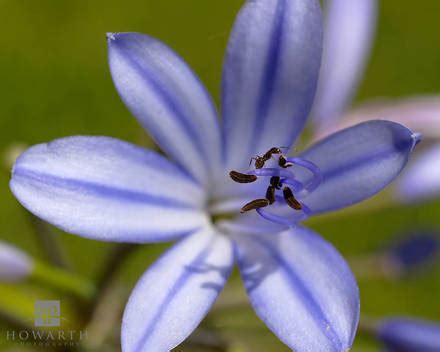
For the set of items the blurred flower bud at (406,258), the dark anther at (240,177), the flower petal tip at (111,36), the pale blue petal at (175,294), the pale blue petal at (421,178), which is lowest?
the blurred flower bud at (406,258)

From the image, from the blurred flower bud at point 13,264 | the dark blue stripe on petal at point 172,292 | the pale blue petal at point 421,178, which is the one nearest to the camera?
the dark blue stripe on petal at point 172,292

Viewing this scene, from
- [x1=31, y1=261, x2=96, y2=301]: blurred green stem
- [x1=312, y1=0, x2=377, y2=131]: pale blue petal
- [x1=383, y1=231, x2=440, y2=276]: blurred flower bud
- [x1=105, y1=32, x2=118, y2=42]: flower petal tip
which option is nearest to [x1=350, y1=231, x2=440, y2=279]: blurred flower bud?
[x1=383, y1=231, x2=440, y2=276]: blurred flower bud

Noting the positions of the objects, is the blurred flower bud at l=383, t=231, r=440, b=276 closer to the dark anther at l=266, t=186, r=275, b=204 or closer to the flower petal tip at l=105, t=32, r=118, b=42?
the dark anther at l=266, t=186, r=275, b=204

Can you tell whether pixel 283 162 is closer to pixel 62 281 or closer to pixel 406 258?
pixel 62 281

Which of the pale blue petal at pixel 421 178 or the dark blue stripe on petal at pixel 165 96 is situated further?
the pale blue petal at pixel 421 178

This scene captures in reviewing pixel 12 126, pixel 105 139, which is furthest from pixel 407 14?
pixel 105 139

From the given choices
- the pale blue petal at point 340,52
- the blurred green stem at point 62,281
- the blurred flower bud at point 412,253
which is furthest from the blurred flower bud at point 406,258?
the blurred green stem at point 62,281

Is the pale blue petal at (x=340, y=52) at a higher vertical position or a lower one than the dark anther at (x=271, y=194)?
higher

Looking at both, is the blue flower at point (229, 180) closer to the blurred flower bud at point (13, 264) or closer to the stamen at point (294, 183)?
the stamen at point (294, 183)

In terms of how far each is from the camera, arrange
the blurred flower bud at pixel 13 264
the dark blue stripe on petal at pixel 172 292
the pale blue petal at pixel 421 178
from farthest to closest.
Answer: the pale blue petal at pixel 421 178
the blurred flower bud at pixel 13 264
the dark blue stripe on petal at pixel 172 292
